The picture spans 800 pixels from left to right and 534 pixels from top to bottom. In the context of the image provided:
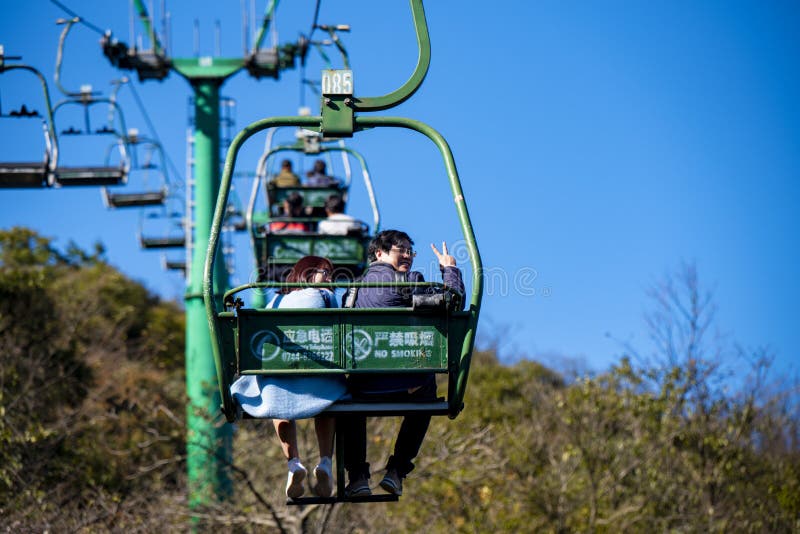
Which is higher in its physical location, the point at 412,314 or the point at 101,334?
the point at 412,314

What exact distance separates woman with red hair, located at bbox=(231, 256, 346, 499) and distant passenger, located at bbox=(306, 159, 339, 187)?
8.24 m

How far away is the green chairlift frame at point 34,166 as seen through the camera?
1202 cm

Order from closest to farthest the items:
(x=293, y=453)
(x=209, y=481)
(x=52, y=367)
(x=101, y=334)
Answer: (x=293, y=453) < (x=209, y=481) < (x=52, y=367) < (x=101, y=334)

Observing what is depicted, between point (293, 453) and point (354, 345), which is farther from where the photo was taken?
point (293, 453)

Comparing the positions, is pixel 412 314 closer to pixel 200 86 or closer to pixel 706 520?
pixel 706 520

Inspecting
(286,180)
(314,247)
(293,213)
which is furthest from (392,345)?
(286,180)

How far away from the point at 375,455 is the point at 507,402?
8.74 m

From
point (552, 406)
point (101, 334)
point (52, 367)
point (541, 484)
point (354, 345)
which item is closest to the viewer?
point (354, 345)

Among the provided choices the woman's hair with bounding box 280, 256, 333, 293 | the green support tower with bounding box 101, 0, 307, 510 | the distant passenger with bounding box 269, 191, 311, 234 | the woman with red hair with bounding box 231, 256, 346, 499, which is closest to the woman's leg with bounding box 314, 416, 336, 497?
the woman with red hair with bounding box 231, 256, 346, 499

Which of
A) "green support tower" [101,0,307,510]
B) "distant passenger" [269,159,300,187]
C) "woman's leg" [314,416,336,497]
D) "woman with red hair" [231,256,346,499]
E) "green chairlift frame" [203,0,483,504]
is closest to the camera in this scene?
"green chairlift frame" [203,0,483,504]

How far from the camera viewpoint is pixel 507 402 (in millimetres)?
27375

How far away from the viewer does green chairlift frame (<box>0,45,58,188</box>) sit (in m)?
12.0

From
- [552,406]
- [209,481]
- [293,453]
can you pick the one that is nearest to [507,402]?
[552,406]

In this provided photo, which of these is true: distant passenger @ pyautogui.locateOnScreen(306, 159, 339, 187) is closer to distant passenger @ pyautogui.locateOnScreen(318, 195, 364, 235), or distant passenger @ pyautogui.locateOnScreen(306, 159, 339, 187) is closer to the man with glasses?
distant passenger @ pyautogui.locateOnScreen(318, 195, 364, 235)
